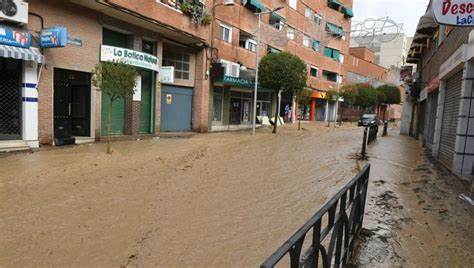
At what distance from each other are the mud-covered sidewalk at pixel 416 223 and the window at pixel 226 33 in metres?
16.3

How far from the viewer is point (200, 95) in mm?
22312

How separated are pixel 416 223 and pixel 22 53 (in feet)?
37.9

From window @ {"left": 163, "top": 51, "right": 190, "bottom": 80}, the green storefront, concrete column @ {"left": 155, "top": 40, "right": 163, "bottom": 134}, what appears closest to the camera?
the green storefront

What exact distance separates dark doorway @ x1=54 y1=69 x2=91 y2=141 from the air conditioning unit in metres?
2.55

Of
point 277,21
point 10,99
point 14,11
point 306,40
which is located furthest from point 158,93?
point 306,40

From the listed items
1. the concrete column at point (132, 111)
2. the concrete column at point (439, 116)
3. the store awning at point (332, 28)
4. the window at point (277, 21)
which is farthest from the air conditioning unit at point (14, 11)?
the store awning at point (332, 28)

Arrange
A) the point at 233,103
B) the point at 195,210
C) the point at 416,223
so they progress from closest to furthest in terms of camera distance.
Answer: the point at 416,223 < the point at 195,210 < the point at 233,103

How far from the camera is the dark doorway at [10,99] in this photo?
12.2 meters

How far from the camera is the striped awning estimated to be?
11070mm

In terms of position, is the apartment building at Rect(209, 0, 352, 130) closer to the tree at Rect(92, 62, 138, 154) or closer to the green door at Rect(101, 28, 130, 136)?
the green door at Rect(101, 28, 130, 136)

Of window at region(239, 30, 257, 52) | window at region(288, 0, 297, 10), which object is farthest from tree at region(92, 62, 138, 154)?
window at region(288, 0, 297, 10)

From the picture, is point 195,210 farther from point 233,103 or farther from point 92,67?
point 233,103

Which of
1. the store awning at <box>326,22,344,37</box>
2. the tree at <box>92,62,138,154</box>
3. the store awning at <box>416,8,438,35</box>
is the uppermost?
the store awning at <box>326,22,344,37</box>

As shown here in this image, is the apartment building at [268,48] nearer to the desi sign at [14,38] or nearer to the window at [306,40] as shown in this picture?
the window at [306,40]
